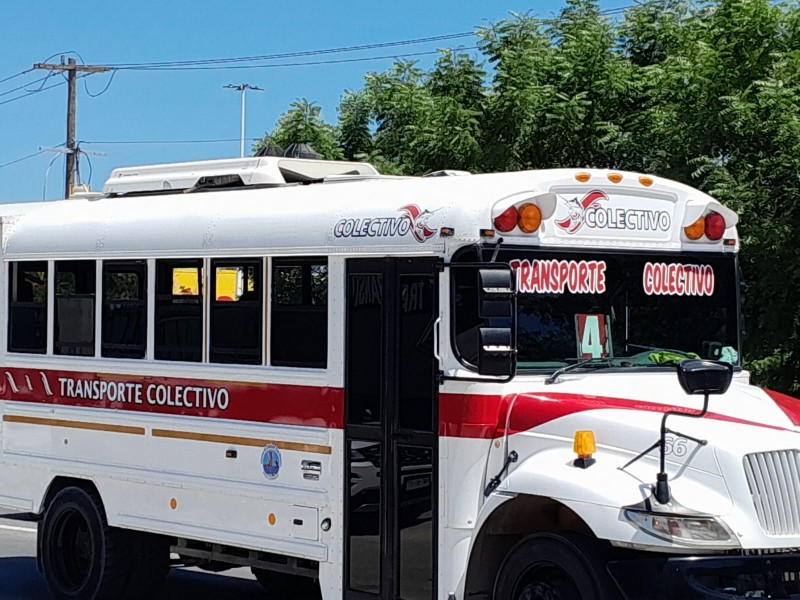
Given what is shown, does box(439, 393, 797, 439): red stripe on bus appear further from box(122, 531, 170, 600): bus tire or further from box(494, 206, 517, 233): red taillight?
box(122, 531, 170, 600): bus tire

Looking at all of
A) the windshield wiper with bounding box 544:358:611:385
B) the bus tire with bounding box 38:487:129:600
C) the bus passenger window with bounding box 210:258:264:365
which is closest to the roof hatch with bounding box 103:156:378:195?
the bus passenger window with bounding box 210:258:264:365

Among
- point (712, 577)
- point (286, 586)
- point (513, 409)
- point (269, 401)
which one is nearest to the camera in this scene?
point (712, 577)

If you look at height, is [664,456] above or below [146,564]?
above

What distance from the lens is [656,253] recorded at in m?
7.80

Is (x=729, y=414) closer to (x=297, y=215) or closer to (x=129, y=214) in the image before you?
(x=297, y=215)

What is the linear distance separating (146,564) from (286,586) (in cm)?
117

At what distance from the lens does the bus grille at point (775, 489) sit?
6348 mm

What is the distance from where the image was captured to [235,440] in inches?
340

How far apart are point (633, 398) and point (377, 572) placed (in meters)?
1.74

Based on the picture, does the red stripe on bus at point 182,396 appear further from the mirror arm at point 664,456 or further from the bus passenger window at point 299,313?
the mirror arm at point 664,456

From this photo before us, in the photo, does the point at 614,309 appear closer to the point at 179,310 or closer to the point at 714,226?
the point at 714,226

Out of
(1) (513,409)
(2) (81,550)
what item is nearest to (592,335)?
(1) (513,409)

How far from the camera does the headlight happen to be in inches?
245

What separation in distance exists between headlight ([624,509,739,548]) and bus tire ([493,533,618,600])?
380mm
